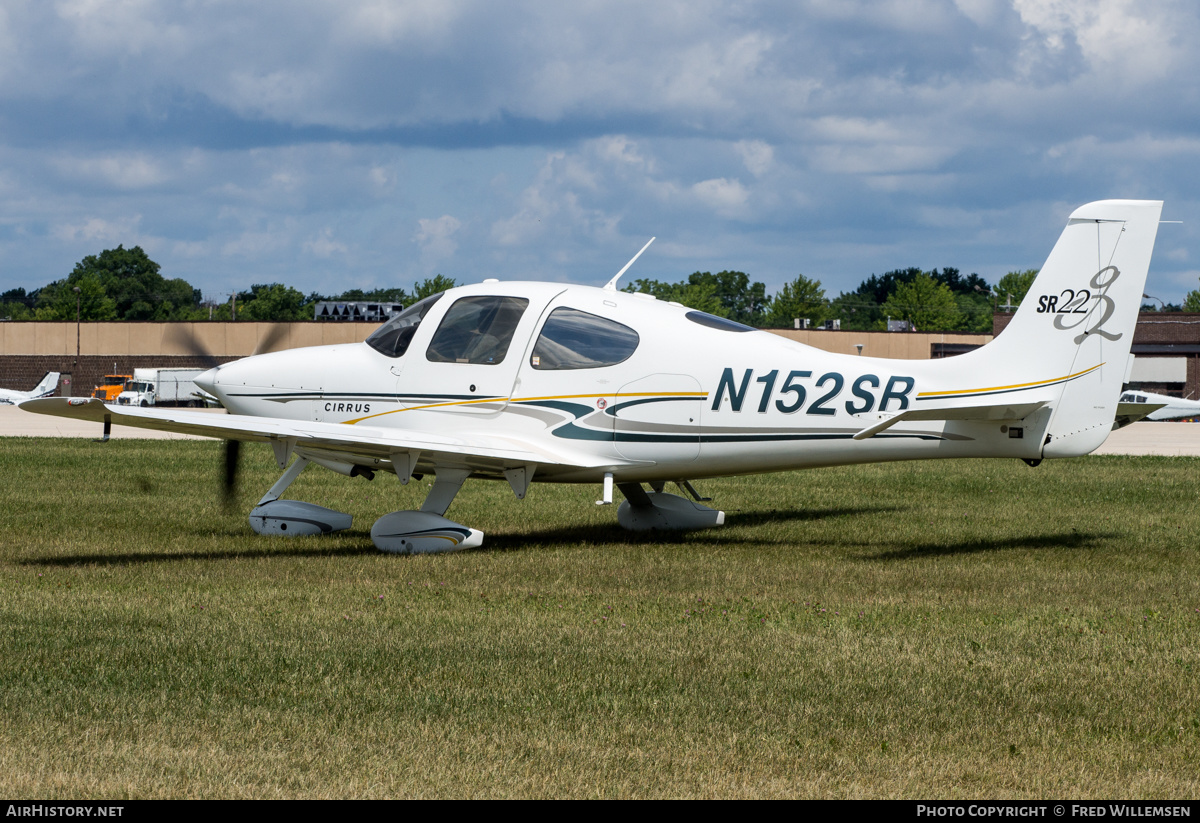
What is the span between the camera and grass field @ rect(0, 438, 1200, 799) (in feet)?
17.2

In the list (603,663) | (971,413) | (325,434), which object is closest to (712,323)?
(971,413)

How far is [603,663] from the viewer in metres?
7.25

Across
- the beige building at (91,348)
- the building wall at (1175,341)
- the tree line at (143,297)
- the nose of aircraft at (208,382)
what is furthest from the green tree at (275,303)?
the nose of aircraft at (208,382)

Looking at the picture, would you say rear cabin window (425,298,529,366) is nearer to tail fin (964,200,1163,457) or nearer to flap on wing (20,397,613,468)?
flap on wing (20,397,613,468)

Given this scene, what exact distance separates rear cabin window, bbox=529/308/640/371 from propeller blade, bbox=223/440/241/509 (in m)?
3.30

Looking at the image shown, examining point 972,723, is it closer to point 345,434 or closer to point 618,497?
point 345,434

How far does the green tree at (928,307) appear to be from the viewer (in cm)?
14088

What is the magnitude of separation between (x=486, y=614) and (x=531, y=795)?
151 inches

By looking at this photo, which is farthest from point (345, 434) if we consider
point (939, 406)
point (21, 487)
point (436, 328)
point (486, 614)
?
point (21, 487)

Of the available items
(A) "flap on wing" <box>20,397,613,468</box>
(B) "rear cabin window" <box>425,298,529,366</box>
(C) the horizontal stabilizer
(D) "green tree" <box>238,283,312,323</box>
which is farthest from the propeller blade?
(D) "green tree" <box>238,283,312,323</box>

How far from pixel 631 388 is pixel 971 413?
11.2 ft

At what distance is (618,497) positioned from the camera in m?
18.3

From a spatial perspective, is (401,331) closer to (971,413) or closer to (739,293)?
(971,413)

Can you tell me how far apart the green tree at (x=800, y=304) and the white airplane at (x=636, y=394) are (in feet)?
381
